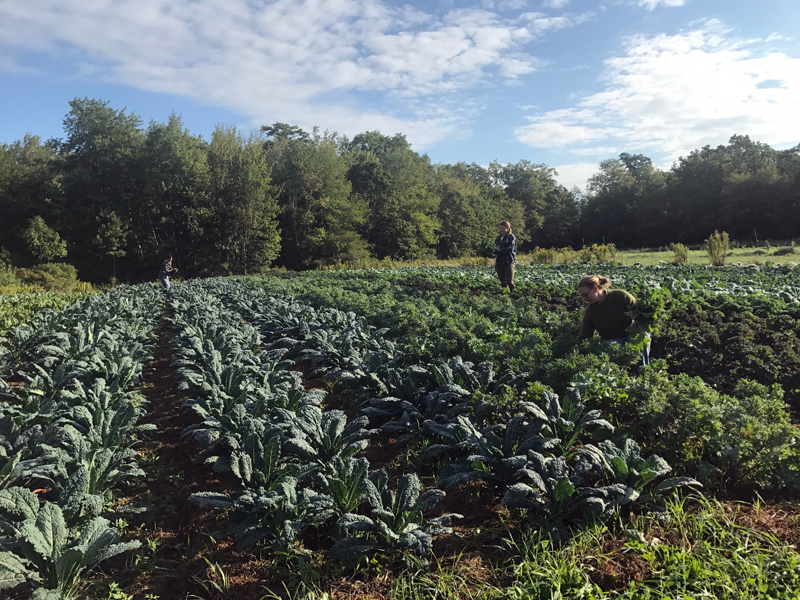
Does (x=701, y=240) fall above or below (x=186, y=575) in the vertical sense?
above

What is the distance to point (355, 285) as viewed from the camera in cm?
1490

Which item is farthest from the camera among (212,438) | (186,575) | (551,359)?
(551,359)

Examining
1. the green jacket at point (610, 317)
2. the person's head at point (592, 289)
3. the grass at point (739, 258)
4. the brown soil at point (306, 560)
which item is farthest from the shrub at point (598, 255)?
the brown soil at point (306, 560)

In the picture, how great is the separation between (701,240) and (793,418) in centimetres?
4786

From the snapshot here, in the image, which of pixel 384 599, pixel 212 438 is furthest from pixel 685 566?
pixel 212 438

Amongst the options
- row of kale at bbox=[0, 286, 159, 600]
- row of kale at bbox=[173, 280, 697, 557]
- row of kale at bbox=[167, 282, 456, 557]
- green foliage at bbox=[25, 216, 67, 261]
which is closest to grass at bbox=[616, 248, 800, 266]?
row of kale at bbox=[173, 280, 697, 557]

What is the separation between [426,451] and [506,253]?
27.0 ft

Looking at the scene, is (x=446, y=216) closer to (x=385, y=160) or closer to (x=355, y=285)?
(x=385, y=160)

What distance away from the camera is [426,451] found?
3.81m

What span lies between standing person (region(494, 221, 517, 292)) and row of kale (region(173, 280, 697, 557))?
6.85 metres

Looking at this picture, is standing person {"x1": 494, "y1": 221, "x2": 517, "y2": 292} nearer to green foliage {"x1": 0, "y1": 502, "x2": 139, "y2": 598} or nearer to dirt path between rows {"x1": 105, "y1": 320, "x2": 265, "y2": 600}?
dirt path between rows {"x1": 105, "y1": 320, "x2": 265, "y2": 600}

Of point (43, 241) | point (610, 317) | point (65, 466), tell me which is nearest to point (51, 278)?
point (43, 241)

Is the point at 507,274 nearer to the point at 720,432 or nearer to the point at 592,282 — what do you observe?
the point at 592,282

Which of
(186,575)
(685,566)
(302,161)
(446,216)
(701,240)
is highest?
(302,161)
